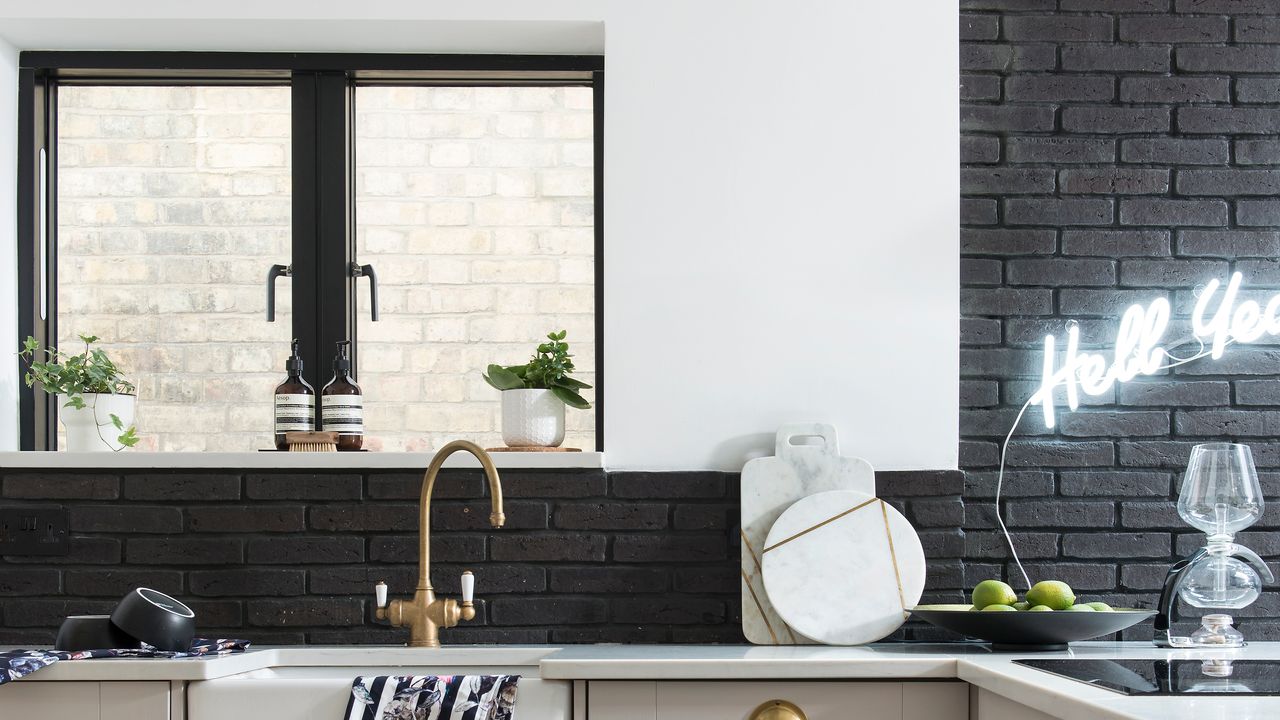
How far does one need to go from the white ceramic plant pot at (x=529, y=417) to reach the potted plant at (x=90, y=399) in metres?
0.78

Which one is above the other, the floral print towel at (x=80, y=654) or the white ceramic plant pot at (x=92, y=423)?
the white ceramic plant pot at (x=92, y=423)

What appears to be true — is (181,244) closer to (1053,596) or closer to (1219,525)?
(1053,596)

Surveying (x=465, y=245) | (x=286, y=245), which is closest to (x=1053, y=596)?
(x=465, y=245)

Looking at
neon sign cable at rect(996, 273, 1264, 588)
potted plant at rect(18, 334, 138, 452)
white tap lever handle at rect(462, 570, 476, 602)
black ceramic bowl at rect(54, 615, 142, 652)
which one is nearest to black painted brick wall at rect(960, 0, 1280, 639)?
neon sign cable at rect(996, 273, 1264, 588)

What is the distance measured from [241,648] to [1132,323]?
1.87 m

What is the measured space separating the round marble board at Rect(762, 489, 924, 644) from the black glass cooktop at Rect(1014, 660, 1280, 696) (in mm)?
386

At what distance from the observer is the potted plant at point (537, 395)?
2273 millimetres

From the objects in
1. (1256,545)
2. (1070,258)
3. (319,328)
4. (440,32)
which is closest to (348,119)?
(440,32)

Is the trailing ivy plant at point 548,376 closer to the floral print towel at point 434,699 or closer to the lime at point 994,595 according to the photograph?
the floral print towel at point 434,699

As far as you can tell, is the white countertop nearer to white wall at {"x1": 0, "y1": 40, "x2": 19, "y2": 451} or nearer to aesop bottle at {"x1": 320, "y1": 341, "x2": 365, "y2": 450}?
aesop bottle at {"x1": 320, "y1": 341, "x2": 365, "y2": 450}

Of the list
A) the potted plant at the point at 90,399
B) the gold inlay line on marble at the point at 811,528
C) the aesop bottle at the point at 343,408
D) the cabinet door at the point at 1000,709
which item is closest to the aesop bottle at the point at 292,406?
the aesop bottle at the point at 343,408

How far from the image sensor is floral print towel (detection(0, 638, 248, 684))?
1.72m

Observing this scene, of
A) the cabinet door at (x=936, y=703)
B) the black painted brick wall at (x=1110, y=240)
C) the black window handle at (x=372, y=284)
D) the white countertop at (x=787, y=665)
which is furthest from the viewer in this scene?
the black window handle at (x=372, y=284)

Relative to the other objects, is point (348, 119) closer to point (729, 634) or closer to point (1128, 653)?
point (729, 634)
